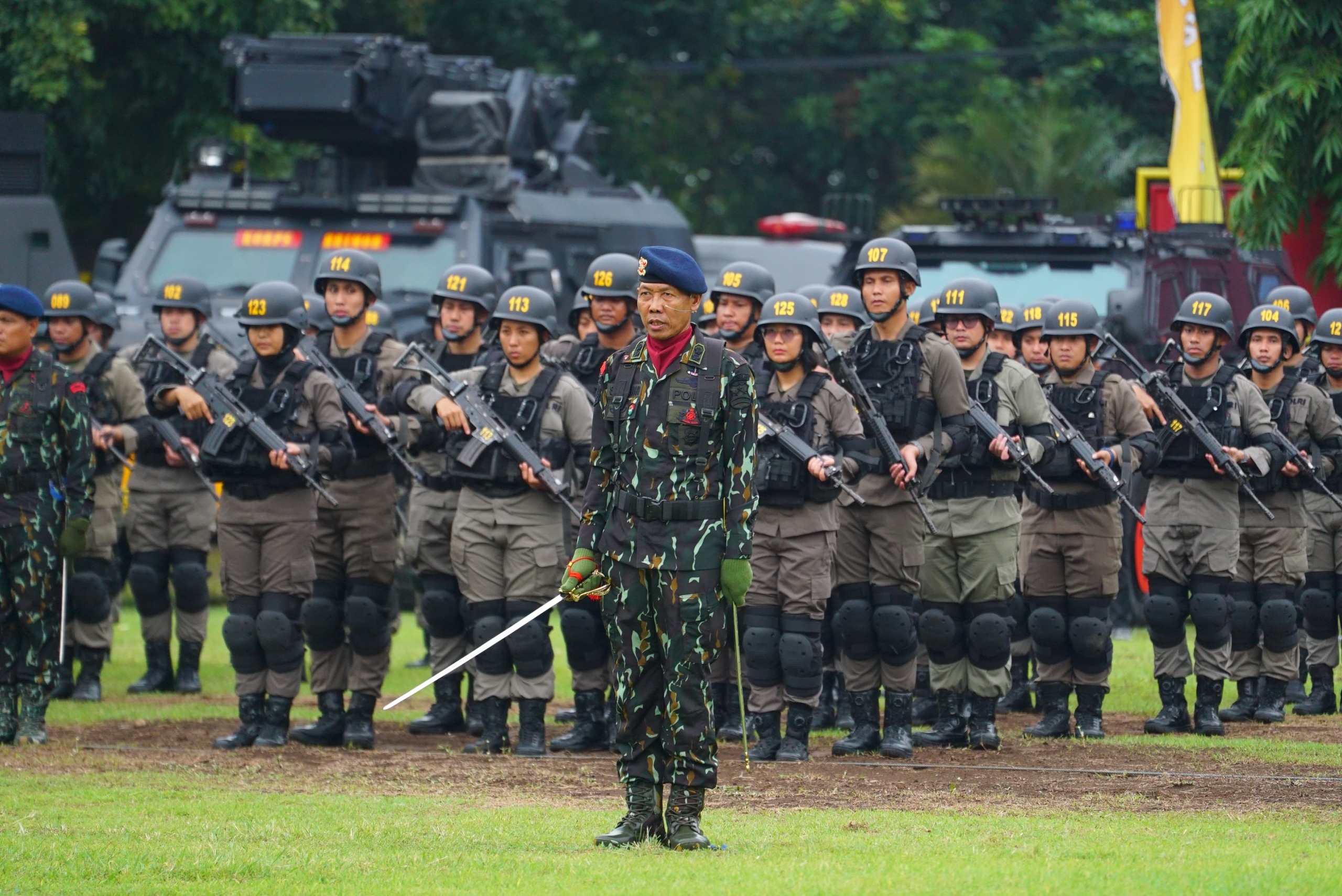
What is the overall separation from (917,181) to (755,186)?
268 inches

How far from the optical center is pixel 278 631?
10156mm

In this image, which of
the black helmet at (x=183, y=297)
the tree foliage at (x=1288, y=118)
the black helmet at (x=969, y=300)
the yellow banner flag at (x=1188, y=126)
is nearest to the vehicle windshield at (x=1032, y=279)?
the tree foliage at (x=1288, y=118)

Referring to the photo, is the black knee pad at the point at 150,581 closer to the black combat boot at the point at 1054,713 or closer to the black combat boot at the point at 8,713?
the black combat boot at the point at 8,713

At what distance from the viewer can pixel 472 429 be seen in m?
10.1

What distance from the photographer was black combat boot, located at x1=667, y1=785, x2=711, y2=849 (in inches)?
287

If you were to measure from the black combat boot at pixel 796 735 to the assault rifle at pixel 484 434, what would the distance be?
4.35 ft

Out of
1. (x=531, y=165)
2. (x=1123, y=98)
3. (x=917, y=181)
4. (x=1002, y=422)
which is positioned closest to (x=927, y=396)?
(x=1002, y=422)

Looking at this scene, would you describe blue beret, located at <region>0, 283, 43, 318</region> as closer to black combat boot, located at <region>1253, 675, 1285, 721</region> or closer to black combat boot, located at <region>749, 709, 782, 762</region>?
black combat boot, located at <region>749, 709, 782, 762</region>

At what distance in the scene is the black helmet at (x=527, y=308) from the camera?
10133 millimetres

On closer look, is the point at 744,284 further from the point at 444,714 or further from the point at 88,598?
the point at 88,598

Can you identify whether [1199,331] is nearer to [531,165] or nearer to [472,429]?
[472,429]

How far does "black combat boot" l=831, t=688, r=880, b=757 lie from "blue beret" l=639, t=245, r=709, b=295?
10.9 ft

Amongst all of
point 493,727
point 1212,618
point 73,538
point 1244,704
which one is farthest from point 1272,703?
point 73,538

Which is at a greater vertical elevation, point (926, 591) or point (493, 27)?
point (493, 27)
